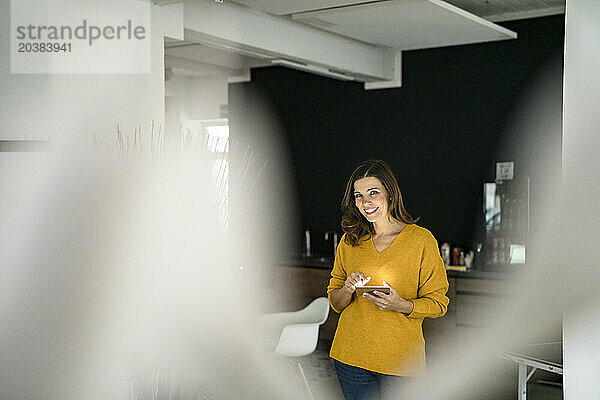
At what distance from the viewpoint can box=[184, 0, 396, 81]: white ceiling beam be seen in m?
4.17

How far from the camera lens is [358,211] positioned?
2.95 metres

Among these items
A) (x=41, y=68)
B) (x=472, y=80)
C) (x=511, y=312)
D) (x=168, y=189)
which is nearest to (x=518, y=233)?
(x=511, y=312)

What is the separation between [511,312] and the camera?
492 cm

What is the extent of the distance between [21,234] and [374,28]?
2701 mm

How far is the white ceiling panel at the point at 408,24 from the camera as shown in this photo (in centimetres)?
423

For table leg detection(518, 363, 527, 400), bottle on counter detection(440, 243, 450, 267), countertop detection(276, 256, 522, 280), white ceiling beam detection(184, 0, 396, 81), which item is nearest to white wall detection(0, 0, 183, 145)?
white ceiling beam detection(184, 0, 396, 81)

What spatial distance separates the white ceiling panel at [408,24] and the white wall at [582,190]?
170 centimetres

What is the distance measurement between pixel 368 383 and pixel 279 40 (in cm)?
259

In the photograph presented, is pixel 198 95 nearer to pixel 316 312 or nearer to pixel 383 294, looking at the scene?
pixel 316 312

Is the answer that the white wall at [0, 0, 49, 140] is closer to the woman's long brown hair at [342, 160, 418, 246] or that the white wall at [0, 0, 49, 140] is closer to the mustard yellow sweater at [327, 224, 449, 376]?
the woman's long brown hair at [342, 160, 418, 246]

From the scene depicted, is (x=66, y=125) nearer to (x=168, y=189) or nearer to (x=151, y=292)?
(x=168, y=189)

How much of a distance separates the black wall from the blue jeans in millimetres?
2850

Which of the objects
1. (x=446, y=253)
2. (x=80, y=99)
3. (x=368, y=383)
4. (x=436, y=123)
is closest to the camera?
(x=368, y=383)

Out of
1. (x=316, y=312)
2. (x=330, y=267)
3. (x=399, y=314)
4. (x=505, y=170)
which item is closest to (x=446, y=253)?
(x=505, y=170)
